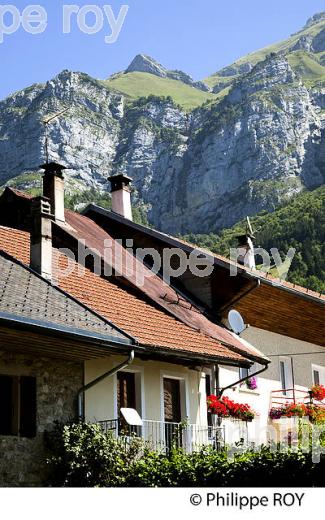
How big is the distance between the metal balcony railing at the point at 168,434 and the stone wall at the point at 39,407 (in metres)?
0.85

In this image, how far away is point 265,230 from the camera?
303ft

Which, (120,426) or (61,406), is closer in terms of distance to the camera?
(61,406)

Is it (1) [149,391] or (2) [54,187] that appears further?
(2) [54,187]

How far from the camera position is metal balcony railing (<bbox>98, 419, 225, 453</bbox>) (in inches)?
603

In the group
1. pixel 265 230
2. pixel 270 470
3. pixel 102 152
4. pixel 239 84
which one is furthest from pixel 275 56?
pixel 270 470

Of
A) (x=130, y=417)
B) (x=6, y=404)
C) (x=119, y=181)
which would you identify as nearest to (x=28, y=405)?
(x=6, y=404)

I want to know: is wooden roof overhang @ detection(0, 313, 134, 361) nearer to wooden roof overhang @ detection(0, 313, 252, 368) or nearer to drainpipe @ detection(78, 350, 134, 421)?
wooden roof overhang @ detection(0, 313, 252, 368)

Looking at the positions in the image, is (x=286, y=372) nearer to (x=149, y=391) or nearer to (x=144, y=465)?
(x=149, y=391)

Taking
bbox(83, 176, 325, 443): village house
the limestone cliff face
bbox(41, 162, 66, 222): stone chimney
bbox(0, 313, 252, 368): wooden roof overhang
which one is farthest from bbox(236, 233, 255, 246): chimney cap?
the limestone cliff face

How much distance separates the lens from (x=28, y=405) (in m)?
14.2

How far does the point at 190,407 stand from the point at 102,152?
147754mm

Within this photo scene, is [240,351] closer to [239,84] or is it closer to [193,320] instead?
[193,320]

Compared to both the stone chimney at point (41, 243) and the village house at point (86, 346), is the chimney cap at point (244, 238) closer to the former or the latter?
the village house at point (86, 346)

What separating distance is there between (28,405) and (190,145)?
148828 mm
